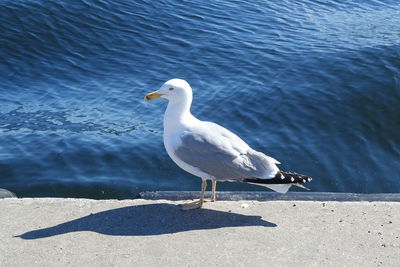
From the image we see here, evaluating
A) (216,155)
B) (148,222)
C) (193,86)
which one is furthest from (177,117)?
(193,86)

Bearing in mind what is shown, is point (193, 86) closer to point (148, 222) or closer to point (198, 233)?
point (148, 222)

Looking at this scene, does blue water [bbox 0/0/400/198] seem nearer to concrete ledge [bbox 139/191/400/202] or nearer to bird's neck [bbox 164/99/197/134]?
concrete ledge [bbox 139/191/400/202]

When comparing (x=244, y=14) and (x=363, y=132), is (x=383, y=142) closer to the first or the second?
(x=363, y=132)

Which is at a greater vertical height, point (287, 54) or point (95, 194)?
point (287, 54)

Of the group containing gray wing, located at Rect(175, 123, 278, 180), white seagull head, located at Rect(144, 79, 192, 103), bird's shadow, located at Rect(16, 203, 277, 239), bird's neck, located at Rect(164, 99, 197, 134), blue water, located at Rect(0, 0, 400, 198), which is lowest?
blue water, located at Rect(0, 0, 400, 198)

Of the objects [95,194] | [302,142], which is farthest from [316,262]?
[302,142]

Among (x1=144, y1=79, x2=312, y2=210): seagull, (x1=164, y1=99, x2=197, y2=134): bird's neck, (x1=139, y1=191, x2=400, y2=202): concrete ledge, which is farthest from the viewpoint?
(x1=139, y1=191, x2=400, y2=202): concrete ledge

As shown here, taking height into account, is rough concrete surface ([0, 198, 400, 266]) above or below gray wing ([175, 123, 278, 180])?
below

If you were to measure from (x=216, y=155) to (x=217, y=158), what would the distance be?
25 mm

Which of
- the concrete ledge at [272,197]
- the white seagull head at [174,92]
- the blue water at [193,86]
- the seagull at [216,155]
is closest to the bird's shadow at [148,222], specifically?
the seagull at [216,155]

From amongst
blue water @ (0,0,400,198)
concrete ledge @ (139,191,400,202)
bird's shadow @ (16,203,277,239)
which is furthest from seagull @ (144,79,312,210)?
blue water @ (0,0,400,198)

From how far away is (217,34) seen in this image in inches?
437

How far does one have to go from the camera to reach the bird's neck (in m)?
4.75

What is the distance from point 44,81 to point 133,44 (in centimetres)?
201
